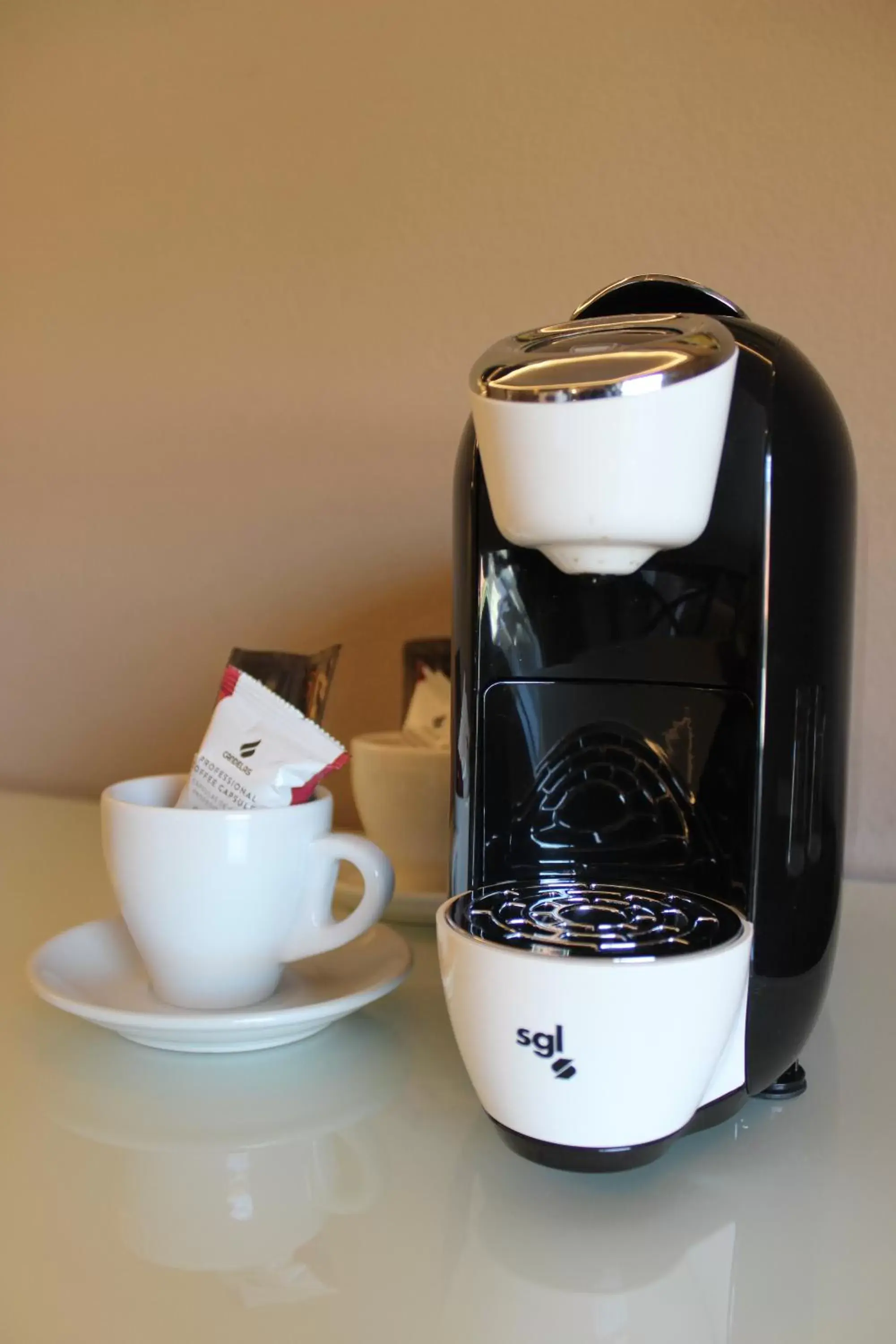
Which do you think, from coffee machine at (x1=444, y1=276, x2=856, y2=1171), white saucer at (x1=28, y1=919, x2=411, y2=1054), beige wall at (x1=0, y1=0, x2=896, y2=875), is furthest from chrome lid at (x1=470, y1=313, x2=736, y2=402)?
beige wall at (x1=0, y1=0, x2=896, y2=875)

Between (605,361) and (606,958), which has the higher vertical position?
(605,361)

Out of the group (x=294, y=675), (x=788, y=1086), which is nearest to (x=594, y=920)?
(x=788, y=1086)

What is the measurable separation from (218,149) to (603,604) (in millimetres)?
757

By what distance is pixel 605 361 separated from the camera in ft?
1.08

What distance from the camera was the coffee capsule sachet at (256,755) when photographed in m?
0.48

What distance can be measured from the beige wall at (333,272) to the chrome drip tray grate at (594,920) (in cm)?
46

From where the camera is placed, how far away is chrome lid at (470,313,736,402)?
1.06ft

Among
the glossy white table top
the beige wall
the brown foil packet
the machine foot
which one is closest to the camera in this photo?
the glossy white table top

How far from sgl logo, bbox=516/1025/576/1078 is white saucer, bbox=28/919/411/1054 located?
0.50 feet

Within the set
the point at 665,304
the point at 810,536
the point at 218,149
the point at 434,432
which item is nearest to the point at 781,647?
the point at 810,536

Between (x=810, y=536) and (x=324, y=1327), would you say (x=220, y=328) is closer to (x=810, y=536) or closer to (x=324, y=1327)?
(x=810, y=536)

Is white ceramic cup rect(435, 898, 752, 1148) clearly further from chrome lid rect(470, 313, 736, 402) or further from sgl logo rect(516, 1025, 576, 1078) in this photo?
chrome lid rect(470, 313, 736, 402)

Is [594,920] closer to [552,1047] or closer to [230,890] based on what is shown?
[552,1047]

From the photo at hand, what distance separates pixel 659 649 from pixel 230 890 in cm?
21
